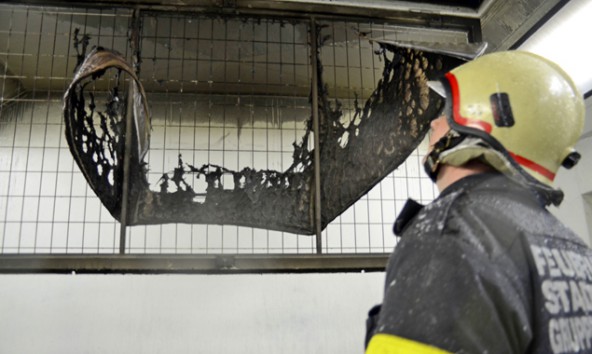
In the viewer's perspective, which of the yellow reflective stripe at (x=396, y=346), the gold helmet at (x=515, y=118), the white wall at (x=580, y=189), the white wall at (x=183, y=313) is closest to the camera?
the yellow reflective stripe at (x=396, y=346)

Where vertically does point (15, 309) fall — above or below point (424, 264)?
below

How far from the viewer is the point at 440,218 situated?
0.85m

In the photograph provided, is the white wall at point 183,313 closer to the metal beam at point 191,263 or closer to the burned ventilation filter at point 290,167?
the metal beam at point 191,263

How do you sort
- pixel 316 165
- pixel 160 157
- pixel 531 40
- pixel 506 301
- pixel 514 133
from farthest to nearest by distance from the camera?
pixel 160 157, pixel 531 40, pixel 316 165, pixel 514 133, pixel 506 301

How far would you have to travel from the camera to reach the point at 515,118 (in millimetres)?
993

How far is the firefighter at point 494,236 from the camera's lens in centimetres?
76

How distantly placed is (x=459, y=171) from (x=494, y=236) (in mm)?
199

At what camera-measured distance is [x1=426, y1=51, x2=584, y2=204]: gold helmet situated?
985mm

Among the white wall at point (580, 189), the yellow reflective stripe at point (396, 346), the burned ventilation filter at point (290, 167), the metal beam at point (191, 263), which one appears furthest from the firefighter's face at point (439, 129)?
the white wall at point (580, 189)

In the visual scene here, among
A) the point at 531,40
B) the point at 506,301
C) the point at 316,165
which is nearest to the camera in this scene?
the point at 506,301

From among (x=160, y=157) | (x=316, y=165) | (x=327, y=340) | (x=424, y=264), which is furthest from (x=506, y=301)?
(x=160, y=157)

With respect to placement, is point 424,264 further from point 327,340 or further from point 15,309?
point 15,309

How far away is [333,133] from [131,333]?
1.38m

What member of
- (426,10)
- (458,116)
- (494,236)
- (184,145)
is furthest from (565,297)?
(184,145)
